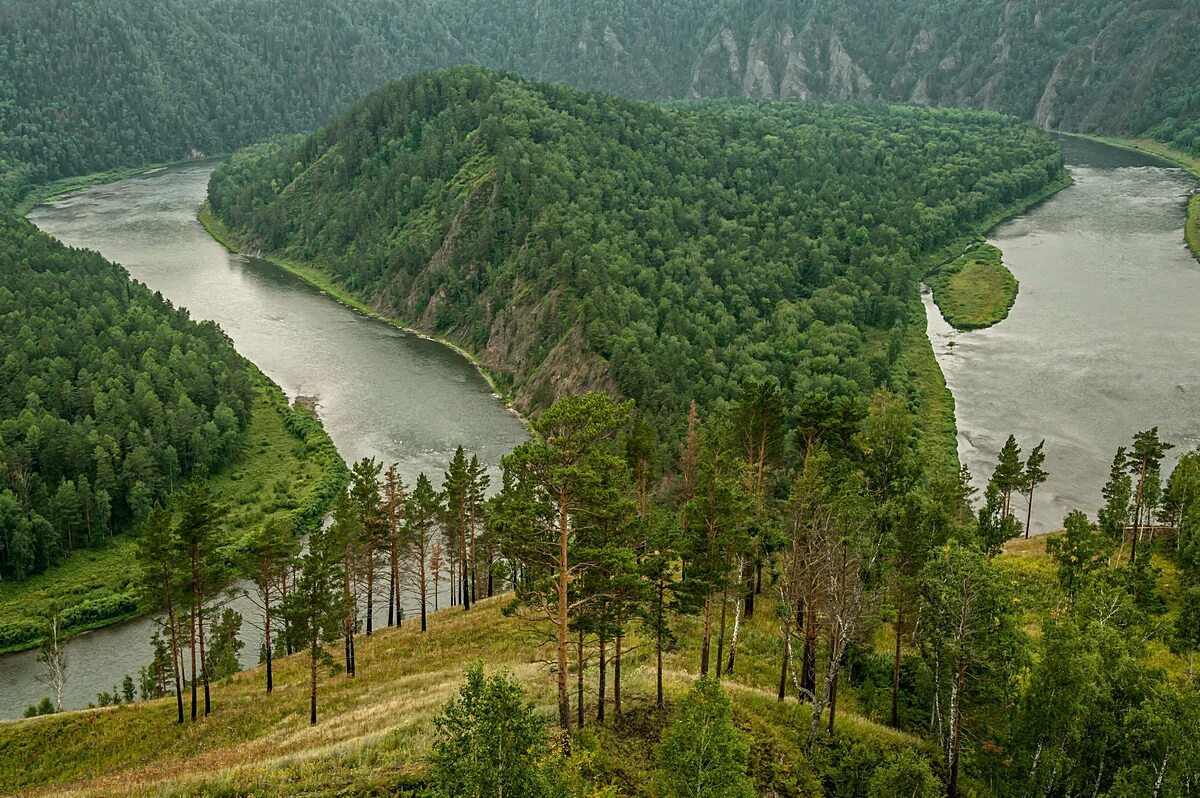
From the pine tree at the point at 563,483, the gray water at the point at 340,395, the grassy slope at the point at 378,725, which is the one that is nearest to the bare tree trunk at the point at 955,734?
the grassy slope at the point at 378,725

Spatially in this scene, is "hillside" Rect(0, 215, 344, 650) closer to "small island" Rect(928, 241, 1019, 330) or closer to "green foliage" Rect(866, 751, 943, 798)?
"green foliage" Rect(866, 751, 943, 798)

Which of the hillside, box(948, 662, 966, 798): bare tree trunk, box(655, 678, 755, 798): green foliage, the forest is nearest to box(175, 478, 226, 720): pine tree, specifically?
the forest

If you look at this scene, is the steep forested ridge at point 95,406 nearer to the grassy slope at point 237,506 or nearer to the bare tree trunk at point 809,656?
the grassy slope at point 237,506

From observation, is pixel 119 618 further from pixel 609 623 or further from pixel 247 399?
pixel 609 623

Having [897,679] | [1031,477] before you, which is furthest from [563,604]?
[1031,477]

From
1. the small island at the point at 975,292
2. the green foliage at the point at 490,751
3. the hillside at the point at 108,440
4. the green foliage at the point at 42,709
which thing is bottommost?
the green foliage at the point at 42,709

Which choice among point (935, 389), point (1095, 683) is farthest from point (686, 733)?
point (935, 389)
